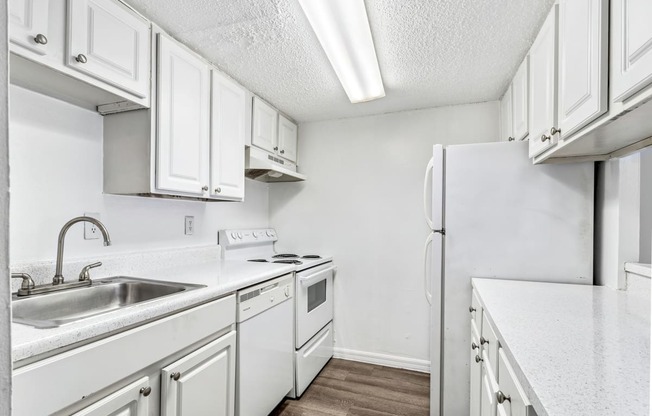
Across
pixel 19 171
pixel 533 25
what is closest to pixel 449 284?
pixel 533 25

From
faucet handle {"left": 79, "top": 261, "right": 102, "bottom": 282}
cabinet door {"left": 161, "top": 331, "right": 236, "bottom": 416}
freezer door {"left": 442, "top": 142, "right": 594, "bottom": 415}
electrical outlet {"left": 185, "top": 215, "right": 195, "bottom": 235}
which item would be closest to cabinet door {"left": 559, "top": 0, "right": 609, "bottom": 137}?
freezer door {"left": 442, "top": 142, "right": 594, "bottom": 415}

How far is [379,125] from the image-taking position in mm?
2840

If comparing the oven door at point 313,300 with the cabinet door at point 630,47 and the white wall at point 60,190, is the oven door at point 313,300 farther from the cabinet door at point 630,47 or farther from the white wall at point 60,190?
the cabinet door at point 630,47

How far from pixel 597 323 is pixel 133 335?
4.87 ft

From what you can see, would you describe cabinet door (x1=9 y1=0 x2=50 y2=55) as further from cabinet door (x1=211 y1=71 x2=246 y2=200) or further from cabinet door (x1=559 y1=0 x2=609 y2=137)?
cabinet door (x1=559 y1=0 x2=609 y2=137)

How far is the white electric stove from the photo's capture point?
219cm

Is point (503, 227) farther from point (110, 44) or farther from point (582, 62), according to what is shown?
point (110, 44)

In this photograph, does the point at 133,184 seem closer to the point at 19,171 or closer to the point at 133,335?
the point at 19,171

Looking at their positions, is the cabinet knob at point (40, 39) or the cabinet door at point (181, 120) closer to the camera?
the cabinet knob at point (40, 39)

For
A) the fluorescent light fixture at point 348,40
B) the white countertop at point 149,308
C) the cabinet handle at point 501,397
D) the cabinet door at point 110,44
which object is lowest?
the cabinet handle at point 501,397

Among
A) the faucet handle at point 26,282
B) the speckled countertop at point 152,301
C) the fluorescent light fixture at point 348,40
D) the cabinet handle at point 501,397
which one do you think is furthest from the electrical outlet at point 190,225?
the cabinet handle at point 501,397

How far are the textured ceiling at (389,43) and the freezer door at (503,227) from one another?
57 centimetres

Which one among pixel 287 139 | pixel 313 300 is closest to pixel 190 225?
pixel 313 300

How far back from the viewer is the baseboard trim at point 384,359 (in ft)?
8.61
